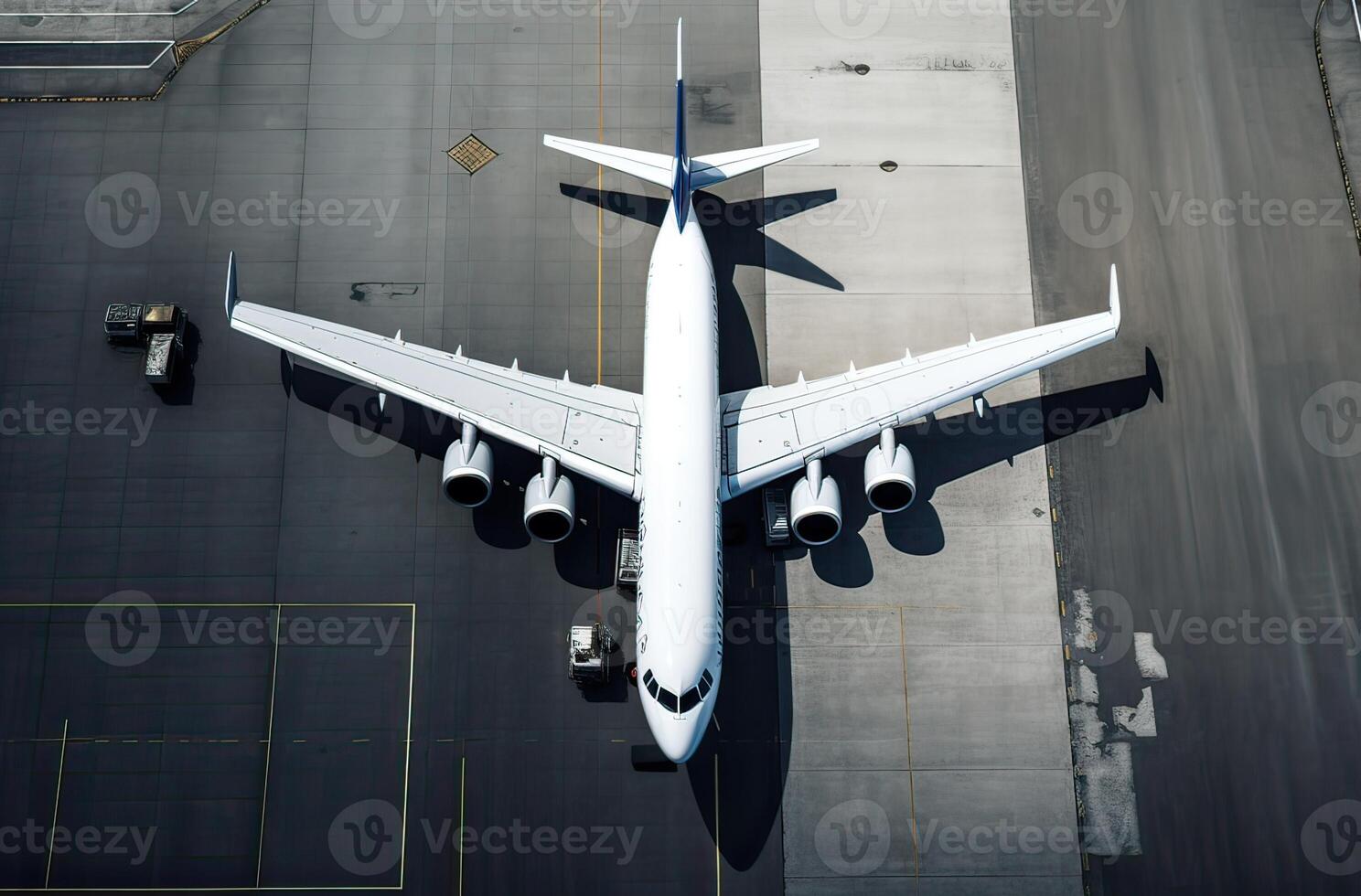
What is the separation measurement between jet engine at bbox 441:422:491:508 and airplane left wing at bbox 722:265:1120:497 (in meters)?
7.19

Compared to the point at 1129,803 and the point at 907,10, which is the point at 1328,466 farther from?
the point at 907,10

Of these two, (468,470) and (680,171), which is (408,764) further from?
(680,171)

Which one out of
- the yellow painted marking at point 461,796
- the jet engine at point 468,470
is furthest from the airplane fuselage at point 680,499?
the yellow painted marking at point 461,796

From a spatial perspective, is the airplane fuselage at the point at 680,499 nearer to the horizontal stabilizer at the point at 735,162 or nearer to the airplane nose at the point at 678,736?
the airplane nose at the point at 678,736

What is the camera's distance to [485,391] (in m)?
28.6

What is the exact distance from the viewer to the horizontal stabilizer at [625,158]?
30609 millimetres

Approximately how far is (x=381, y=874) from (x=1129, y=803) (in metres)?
21.9

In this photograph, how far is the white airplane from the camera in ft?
89.1

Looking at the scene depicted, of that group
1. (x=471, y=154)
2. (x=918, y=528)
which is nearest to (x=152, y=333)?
(x=471, y=154)

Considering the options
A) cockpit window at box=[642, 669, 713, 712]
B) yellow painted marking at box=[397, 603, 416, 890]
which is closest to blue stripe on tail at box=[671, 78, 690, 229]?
cockpit window at box=[642, 669, 713, 712]

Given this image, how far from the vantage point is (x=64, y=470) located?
99.2ft

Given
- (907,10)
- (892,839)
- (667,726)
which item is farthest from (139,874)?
(907,10)

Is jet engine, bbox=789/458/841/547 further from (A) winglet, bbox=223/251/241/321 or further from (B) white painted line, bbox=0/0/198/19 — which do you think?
(B) white painted line, bbox=0/0/198/19

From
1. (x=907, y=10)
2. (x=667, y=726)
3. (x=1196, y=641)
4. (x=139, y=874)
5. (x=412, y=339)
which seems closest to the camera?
(x=667, y=726)
